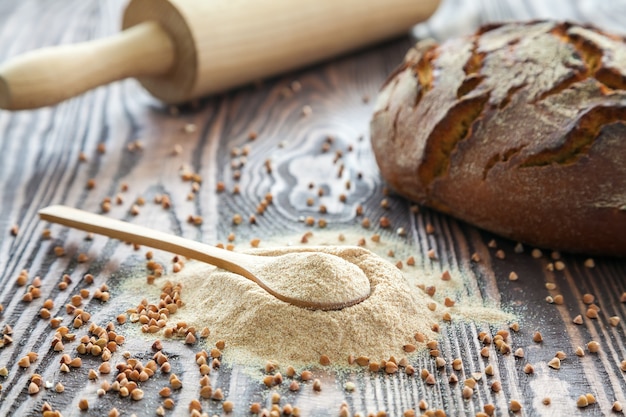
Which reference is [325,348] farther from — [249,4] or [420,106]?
[249,4]

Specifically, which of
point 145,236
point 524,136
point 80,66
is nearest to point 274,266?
point 145,236

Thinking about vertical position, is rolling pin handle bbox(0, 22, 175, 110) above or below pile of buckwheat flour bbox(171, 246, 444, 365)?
above

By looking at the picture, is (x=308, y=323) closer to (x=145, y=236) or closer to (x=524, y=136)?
(x=145, y=236)

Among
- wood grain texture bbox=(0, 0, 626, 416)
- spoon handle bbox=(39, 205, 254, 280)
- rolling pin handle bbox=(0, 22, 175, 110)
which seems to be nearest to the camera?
wood grain texture bbox=(0, 0, 626, 416)

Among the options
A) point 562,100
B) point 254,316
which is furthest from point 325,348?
point 562,100

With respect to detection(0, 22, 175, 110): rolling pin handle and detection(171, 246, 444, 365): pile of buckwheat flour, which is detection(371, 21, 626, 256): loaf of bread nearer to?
detection(171, 246, 444, 365): pile of buckwheat flour

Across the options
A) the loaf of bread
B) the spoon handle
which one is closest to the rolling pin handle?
the spoon handle

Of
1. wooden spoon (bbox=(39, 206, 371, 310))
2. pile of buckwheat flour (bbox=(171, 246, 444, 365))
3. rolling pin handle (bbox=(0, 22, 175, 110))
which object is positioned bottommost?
pile of buckwheat flour (bbox=(171, 246, 444, 365))
